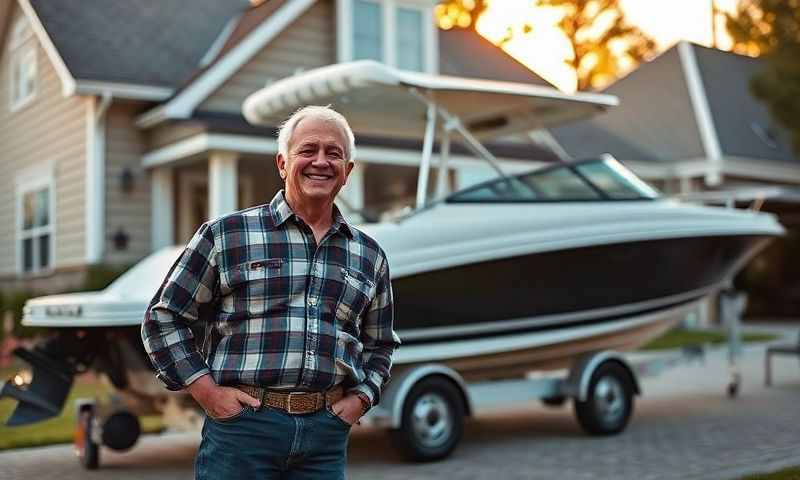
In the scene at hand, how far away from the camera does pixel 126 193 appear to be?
45.2ft

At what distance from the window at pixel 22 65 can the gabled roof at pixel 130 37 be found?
1306 millimetres

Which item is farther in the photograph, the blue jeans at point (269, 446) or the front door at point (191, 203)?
the front door at point (191, 203)

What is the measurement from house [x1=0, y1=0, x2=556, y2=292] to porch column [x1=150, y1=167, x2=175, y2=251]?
16 millimetres

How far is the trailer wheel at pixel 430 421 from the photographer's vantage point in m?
6.77

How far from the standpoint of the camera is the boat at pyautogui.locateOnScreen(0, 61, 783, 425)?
655 centimetres

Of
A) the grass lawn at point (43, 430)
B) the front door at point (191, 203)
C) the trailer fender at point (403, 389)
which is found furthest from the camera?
the front door at point (191, 203)

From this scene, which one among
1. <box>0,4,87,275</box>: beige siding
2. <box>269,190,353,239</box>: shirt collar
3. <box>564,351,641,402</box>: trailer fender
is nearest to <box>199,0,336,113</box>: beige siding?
<box>0,4,87,275</box>: beige siding

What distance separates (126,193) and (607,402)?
27.2 ft

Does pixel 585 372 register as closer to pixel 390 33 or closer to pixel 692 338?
pixel 390 33

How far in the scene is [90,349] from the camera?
6.58 metres

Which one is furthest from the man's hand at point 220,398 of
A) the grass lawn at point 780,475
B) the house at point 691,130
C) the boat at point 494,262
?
the house at point 691,130

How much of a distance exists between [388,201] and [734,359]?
7635 mm

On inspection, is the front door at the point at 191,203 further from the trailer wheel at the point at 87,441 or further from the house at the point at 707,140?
the house at the point at 707,140

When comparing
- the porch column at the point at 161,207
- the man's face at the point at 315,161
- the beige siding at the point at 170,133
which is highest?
the beige siding at the point at 170,133
